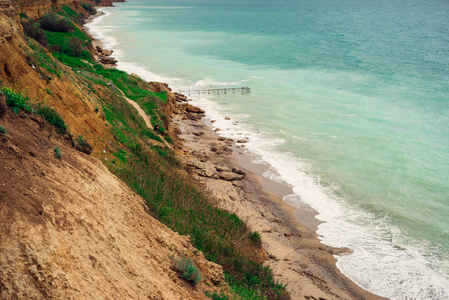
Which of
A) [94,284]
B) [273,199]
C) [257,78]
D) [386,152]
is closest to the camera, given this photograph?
[94,284]

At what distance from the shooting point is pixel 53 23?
4941cm

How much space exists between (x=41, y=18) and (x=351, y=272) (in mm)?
53771

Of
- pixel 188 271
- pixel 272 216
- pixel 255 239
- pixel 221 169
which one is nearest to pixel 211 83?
pixel 221 169

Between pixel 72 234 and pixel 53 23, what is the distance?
50050mm

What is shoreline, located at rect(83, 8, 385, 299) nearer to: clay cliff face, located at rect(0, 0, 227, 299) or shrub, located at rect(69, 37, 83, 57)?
clay cliff face, located at rect(0, 0, 227, 299)

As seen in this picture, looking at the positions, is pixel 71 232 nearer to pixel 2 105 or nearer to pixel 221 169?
pixel 2 105

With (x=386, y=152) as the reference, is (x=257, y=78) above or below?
above

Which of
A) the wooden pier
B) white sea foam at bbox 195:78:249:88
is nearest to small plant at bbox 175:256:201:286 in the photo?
the wooden pier

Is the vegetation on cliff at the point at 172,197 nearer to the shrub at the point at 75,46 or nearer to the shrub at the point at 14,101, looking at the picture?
the shrub at the point at 14,101

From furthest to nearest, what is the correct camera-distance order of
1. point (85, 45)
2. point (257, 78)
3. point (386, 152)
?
point (257, 78) < point (85, 45) < point (386, 152)

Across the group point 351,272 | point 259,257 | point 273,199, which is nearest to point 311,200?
point 273,199

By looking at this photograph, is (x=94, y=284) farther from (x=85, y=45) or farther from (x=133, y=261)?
(x=85, y=45)

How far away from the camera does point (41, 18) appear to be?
171 ft

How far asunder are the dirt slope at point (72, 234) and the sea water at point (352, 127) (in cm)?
955
